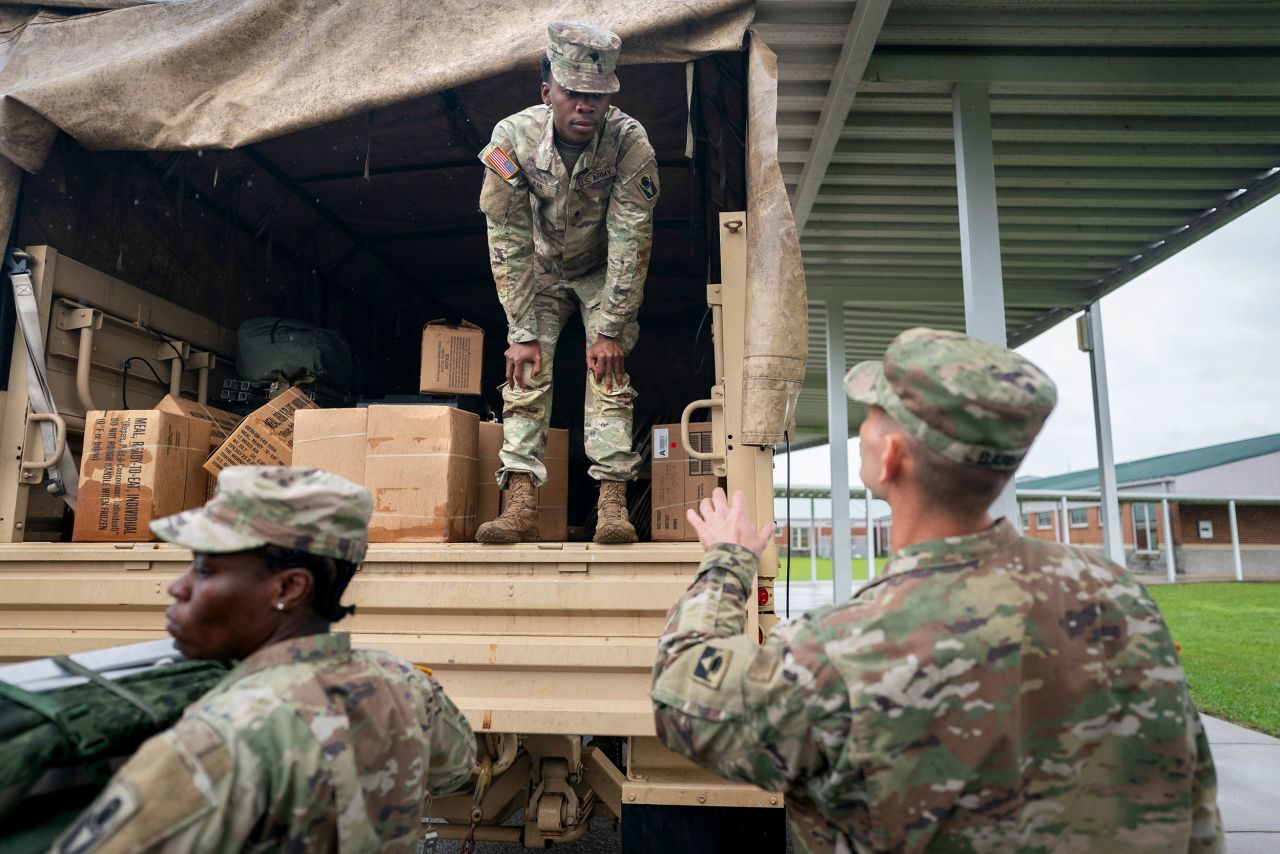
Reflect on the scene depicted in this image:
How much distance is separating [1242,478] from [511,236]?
31.2 metres

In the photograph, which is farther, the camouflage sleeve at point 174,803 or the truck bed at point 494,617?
the truck bed at point 494,617

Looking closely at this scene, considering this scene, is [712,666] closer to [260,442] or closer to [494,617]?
[494,617]

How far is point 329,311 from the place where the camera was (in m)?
4.84

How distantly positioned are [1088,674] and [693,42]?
2.44 m

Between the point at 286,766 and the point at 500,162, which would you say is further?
the point at 500,162

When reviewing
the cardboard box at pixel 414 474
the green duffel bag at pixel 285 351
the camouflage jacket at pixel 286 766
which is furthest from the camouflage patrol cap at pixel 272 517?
the green duffel bag at pixel 285 351

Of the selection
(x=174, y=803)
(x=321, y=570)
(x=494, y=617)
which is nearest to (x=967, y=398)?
(x=321, y=570)

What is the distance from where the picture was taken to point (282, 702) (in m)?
1.05

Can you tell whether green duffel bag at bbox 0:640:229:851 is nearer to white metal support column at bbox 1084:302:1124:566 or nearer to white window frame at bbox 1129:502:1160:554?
white metal support column at bbox 1084:302:1124:566

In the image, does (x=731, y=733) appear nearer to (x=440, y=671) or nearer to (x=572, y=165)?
(x=440, y=671)

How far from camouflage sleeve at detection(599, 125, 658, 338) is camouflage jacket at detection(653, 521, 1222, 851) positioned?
75.6 inches

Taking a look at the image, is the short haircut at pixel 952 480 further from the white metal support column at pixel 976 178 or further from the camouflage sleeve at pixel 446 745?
the white metal support column at pixel 976 178

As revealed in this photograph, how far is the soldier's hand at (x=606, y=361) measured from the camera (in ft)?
9.74

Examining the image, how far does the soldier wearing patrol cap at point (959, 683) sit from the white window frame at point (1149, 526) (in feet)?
89.1
